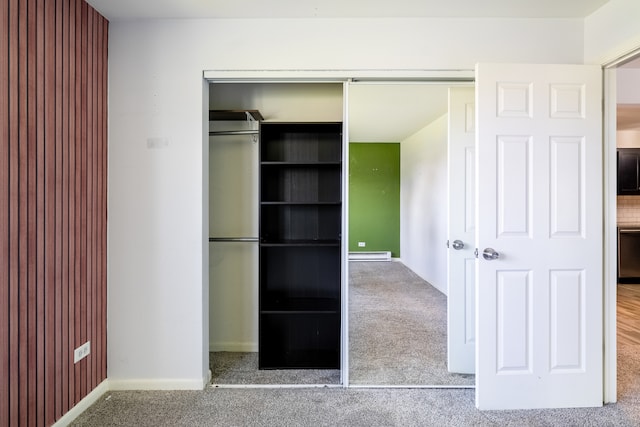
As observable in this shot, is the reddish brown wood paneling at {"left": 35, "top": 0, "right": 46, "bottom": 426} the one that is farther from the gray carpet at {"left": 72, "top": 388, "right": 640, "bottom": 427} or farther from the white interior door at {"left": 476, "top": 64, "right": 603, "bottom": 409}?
the white interior door at {"left": 476, "top": 64, "right": 603, "bottom": 409}

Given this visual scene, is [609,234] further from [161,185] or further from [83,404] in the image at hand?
[83,404]

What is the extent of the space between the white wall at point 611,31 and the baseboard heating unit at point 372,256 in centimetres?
198

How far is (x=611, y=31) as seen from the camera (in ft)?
6.89

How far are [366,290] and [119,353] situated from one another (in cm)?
192

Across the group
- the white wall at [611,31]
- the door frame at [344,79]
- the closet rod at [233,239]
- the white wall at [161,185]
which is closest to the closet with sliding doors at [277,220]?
the closet rod at [233,239]

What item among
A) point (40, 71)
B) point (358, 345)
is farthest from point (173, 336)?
point (40, 71)

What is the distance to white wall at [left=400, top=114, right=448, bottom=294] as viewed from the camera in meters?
2.74

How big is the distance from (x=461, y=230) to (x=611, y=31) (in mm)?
1524

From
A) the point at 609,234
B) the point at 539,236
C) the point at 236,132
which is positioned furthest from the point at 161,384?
the point at 609,234

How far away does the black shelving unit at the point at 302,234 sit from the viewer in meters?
2.86

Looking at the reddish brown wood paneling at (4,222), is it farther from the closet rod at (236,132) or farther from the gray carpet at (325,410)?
the closet rod at (236,132)

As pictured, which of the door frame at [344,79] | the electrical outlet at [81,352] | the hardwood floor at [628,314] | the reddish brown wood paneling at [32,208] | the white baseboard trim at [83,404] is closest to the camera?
the reddish brown wood paneling at [32,208]

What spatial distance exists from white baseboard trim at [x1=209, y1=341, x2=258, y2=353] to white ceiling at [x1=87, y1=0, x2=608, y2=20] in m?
2.57

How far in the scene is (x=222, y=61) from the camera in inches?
93.0
